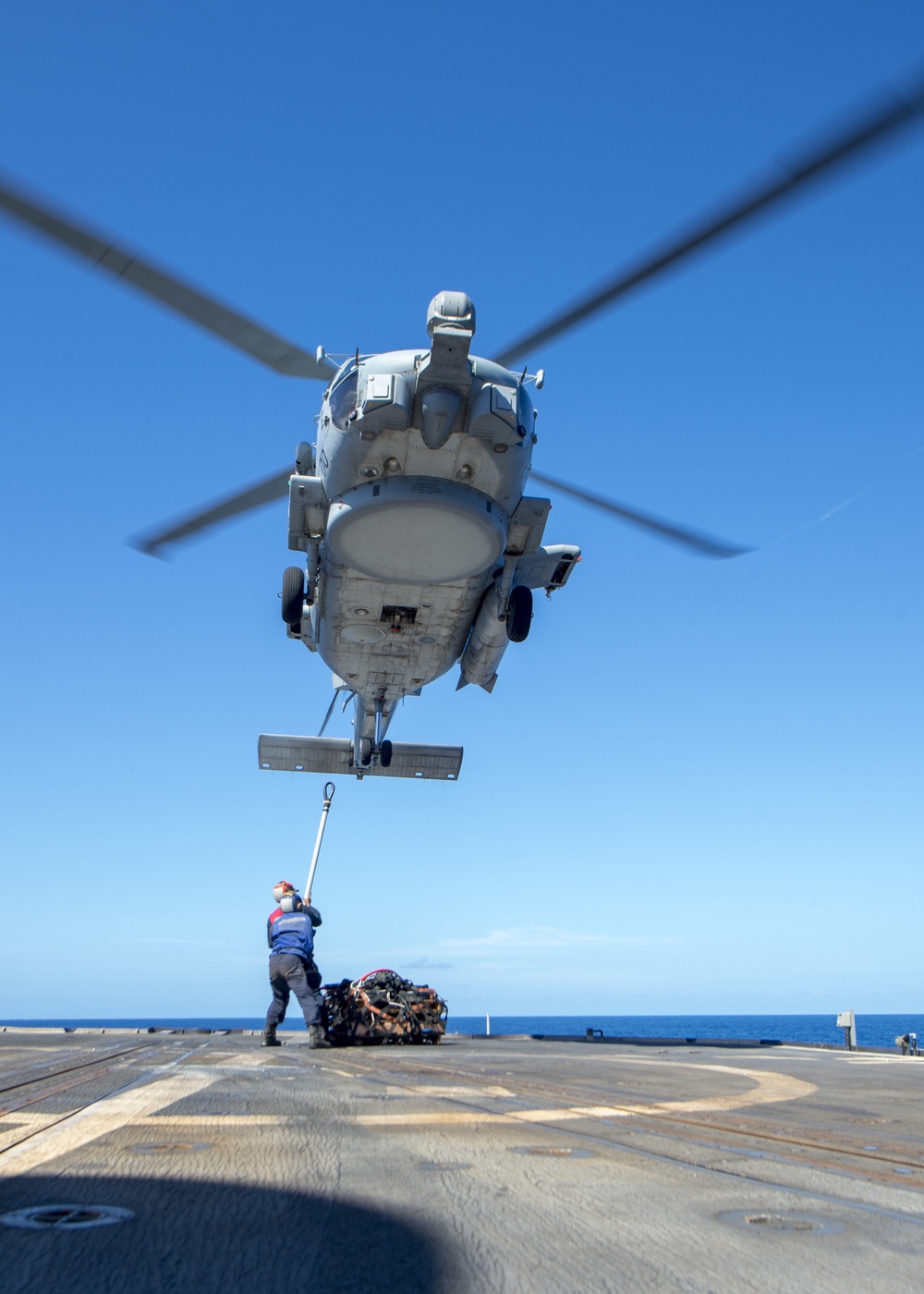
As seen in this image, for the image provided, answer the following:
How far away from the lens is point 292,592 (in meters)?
16.5

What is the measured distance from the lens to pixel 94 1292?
224cm

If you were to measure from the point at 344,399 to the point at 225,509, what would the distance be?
3.59 meters

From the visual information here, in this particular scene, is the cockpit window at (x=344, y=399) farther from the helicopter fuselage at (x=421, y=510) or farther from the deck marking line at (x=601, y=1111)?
the deck marking line at (x=601, y=1111)

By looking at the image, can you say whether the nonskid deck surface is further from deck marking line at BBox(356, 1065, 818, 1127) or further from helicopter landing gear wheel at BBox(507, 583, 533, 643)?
helicopter landing gear wheel at BBox(507, 583, 533, 643)

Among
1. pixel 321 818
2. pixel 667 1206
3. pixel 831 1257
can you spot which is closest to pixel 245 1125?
pixel 667 1206

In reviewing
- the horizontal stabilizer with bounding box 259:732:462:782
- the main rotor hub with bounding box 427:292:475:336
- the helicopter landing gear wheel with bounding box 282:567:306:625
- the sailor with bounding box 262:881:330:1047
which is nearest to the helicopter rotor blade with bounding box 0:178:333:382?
the main rotor hub with bounding box 427:292:475:336

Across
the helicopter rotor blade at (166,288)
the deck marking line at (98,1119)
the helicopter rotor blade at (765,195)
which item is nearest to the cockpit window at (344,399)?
the helicopter rotor blade at (166,288)

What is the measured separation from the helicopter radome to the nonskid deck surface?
28.0 feet

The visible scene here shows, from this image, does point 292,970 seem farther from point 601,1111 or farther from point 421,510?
point 601,1111

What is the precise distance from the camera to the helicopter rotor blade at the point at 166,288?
8.88 meters

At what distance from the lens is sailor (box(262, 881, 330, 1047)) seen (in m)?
13.5

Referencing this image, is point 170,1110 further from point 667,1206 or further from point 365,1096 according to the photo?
point 667,1206

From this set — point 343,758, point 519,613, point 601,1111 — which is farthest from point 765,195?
point 343,758

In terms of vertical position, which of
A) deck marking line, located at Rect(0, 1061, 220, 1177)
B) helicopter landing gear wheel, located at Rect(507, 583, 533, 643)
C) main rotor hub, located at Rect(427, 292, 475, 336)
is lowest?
deck marking line, located at Rect(0, 1061, 220, 1177)
